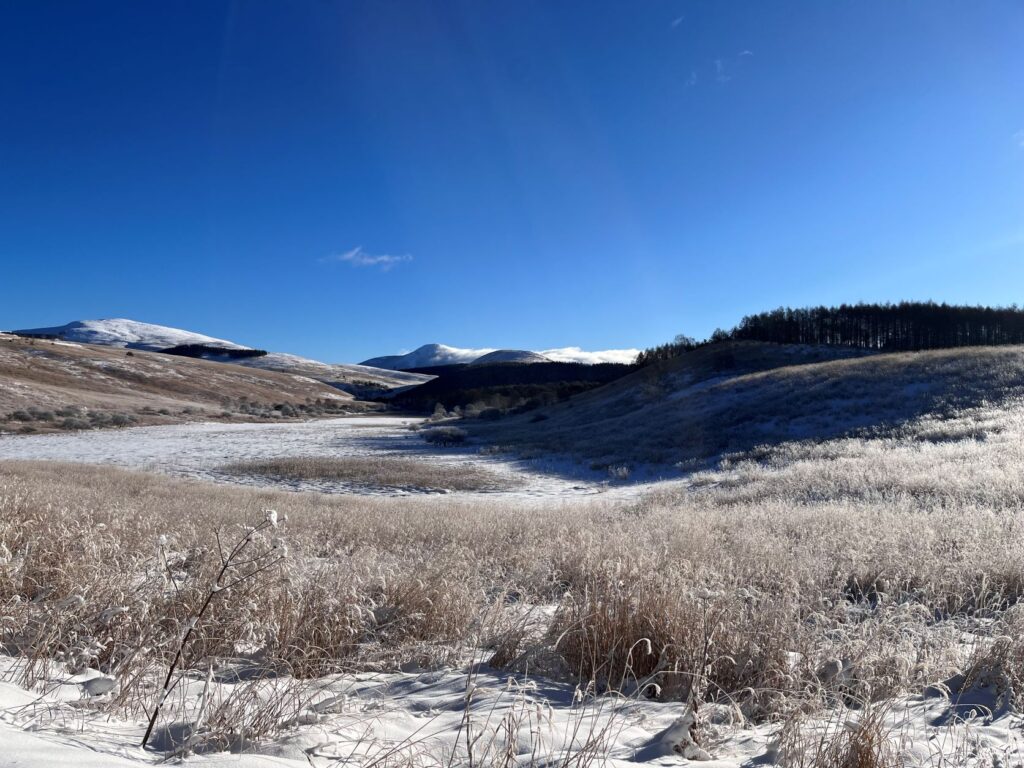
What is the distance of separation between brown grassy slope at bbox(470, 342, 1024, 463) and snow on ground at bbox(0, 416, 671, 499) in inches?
144

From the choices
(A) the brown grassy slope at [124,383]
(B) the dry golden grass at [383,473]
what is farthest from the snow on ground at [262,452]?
(A) the brown grassy slope at [124,383]

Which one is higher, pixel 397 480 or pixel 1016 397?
pixel 1016 397

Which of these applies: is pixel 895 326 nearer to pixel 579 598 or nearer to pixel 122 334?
pixel 579 598

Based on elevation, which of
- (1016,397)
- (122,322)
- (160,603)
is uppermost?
(122,322)

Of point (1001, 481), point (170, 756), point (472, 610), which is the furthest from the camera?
point (1001, 481)

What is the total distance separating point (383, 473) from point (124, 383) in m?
55.6

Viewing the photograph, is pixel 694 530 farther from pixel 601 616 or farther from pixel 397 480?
pixel 397 480

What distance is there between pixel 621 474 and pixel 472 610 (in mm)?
17299

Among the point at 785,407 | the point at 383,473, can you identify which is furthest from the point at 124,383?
the point at 785,407

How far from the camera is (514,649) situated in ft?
11.8

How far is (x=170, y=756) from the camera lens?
2.04 metres

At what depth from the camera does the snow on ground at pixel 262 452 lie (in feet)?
64.3

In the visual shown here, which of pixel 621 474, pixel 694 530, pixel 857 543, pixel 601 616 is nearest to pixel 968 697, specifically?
pixel 601 616

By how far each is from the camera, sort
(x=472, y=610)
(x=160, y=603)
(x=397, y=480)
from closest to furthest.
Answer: (x=160, y=603) < (x=472, y=610) < (x=397, y=480)
